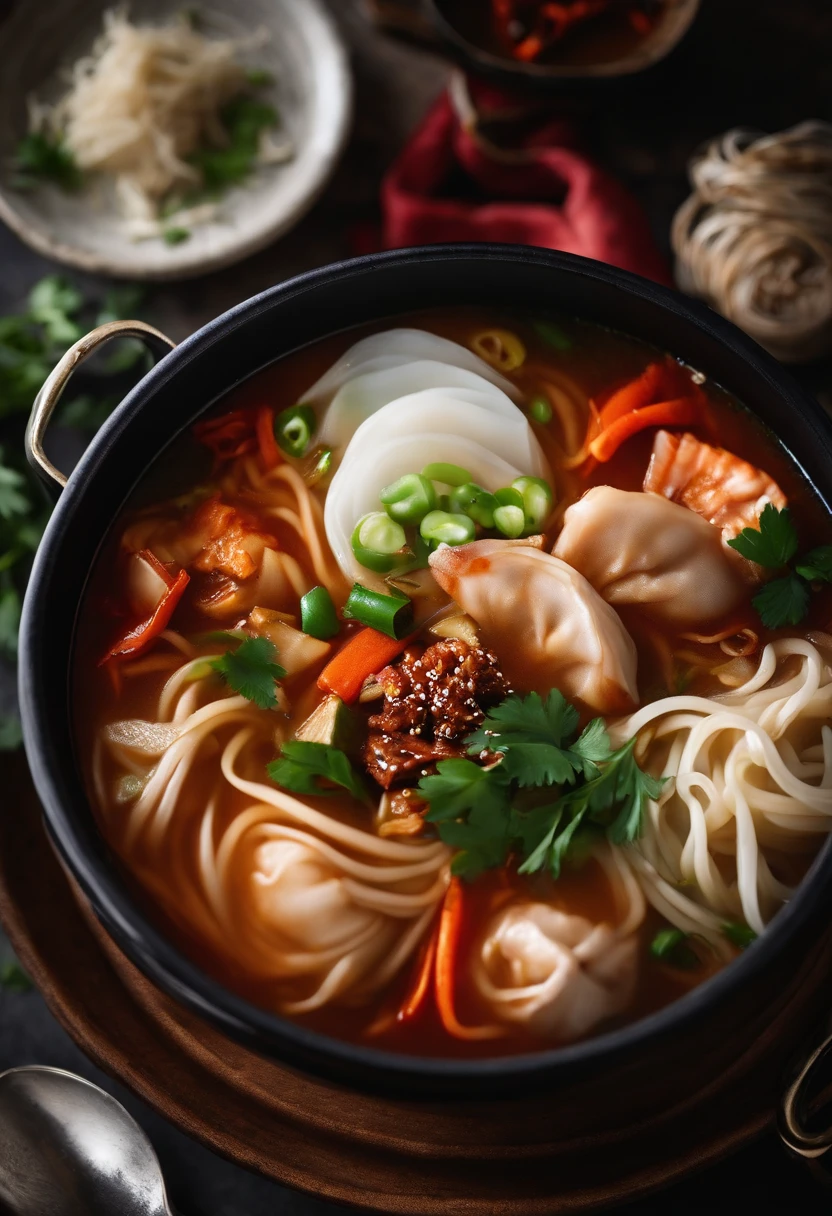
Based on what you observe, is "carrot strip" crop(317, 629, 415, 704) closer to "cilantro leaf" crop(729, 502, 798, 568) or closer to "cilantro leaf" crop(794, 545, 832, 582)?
"cilantro leaf" crop(729, 502, 798, 568)

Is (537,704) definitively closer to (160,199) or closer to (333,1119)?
(333,1119)

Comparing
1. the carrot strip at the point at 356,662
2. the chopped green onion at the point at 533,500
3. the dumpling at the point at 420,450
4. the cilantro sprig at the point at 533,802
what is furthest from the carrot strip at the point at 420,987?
the chopped green onion at the point at 533,500

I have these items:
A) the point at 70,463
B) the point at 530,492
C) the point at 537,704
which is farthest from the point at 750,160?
the point at 70,463

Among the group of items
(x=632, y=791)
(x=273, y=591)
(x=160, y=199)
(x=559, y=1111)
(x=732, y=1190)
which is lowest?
(x=732, y=1190)

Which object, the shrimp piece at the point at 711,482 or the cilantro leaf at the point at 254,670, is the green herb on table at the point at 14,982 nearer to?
the cilantro leaf at the point at 254,670

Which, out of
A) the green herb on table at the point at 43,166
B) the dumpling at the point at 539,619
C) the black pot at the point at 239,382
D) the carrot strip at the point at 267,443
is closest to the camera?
the black pot at the point at 239,382

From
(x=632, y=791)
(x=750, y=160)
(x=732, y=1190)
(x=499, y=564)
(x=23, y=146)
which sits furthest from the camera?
(x=23, y=146)
